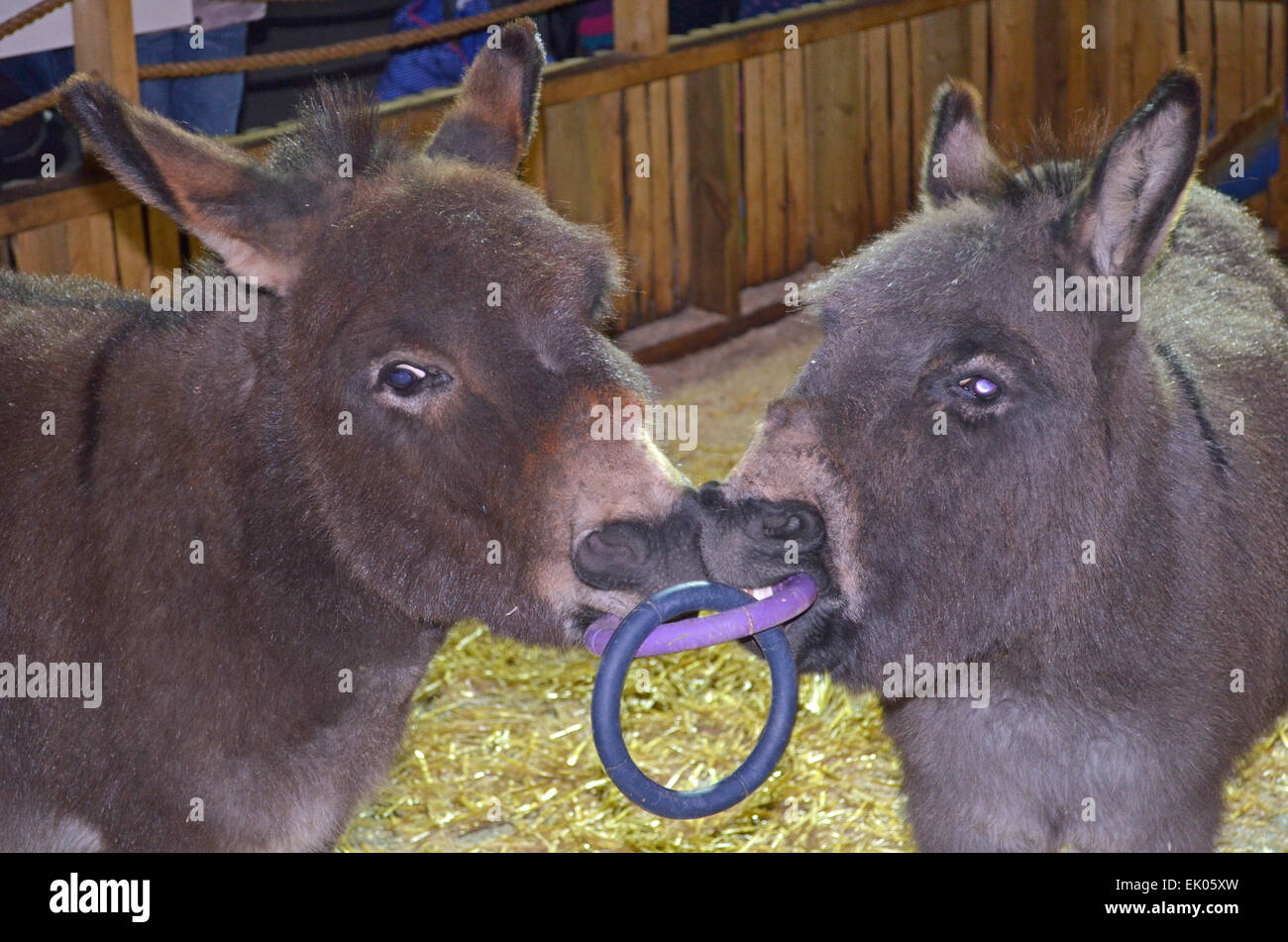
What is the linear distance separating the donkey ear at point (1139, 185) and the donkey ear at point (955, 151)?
0.51 meters

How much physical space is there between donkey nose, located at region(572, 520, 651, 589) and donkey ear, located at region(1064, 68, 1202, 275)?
120 centimetres

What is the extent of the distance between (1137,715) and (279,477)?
2.04 metres

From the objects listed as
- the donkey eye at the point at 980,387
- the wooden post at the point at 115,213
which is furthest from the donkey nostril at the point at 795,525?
the wooden post at the point at 115,213

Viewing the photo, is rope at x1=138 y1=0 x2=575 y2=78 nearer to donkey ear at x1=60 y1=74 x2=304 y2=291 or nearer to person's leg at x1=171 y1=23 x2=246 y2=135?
person's leg at x1=171 y1=23 x2=246 y2=135

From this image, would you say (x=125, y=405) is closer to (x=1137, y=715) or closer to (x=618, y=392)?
(x=618, y=392)

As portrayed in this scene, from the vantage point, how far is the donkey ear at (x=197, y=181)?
2.80m

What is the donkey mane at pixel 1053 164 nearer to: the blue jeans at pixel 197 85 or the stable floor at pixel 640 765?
the stable floor at pixel 640 765

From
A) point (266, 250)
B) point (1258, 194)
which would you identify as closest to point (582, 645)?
point (266, 250)

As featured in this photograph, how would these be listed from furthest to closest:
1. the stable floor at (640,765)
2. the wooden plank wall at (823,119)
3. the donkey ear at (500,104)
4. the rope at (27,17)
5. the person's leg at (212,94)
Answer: the wooden plank wall at (823,119) → the person's leg at (212,94) → the rope at (27,17) → the stable floor at (640,765) → the donkey ear at (500,104)

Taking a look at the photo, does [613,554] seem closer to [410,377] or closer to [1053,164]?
[410,377]

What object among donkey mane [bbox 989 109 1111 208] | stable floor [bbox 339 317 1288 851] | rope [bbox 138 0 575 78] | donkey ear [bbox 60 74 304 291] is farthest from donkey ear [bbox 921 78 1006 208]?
rope [bbox 138 0 575 78]

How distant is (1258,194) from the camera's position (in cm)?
882

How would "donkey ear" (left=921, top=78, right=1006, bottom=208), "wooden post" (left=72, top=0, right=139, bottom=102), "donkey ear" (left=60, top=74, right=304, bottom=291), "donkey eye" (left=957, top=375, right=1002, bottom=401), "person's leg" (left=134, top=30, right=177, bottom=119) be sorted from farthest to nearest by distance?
"person's leg" (left=134, top=30, right=177, bottom=119), "wooden post" (left=72, top=0, right=139, bottom=102), "donkey ear" (left=921, top=78, right=1006, bottom=208), "donkey eye" (left=957, top=375, right=1002, bottom=401), "donkey ear" (left=60, top=74, right=304, bottom=291)

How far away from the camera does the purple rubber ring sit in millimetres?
2863
